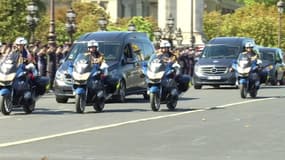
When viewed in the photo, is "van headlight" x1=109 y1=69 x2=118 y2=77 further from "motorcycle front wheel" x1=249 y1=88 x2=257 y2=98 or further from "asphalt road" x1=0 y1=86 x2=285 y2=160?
"motorcycle front wheel" x1=249 y1=88 x2=257 y2=98

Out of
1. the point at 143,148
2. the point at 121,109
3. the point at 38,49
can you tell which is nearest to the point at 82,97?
the point at 121,109

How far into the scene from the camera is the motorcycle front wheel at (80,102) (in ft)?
66.9

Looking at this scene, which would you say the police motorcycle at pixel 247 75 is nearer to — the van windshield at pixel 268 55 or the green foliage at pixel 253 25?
the van windshield at pixel 268 55

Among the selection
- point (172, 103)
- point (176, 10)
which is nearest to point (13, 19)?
point (176, 10)

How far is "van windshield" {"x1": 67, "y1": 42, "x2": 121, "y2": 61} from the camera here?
25.0m

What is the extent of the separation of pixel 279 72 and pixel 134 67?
61.0 feet

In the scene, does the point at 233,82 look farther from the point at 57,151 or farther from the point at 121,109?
the point at 57,151

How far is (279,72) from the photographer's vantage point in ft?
141

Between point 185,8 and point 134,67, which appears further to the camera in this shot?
point 185,8

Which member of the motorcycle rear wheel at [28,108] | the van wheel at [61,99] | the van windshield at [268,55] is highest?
the motorcycle rear wheel at [28,108]

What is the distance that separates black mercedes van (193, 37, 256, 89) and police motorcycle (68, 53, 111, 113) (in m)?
13.7

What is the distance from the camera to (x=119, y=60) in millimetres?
25000

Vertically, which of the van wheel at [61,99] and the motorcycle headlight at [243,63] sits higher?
the motorcycle headlight at [243,63]

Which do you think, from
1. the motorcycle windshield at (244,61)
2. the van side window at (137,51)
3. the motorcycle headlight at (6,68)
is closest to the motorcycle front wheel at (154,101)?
the motorcycle headlight at (6,68)
